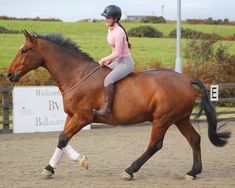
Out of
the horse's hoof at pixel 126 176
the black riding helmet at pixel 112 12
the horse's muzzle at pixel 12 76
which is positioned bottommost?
the horse's hoof at pixel 126 176

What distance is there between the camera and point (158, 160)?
970 centimetres

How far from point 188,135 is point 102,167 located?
5.18 feet

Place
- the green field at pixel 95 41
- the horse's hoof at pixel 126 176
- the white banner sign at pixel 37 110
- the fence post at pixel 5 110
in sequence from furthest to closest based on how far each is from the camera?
1. the green field at pixel 95 41
2. the fence post at pixel 5 110
3. the white banner sign at pixel 37 110
4. the horse's hoof at pixel 126 176

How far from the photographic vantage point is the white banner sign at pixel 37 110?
14406 mm

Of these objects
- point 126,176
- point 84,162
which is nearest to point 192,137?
point 126,176

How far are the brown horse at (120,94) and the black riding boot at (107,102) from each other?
10 centimetres

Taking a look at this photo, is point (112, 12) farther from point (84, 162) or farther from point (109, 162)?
point (109, 162)

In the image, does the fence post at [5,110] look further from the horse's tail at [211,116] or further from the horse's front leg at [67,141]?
the horse's tail at [211,116]

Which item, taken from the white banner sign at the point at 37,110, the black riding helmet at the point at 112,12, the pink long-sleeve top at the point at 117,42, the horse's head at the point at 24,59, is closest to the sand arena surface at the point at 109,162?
the white banner sign at the point at 37,110

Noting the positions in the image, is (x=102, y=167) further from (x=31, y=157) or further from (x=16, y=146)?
(x=16, y=146)

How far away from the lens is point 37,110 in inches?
576

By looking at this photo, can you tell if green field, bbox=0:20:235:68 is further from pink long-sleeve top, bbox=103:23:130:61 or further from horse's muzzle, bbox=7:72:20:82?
pink long-sleeve top, bbox=103:23:130:61

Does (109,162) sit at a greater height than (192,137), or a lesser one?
lesser

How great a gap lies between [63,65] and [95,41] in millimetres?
29770
